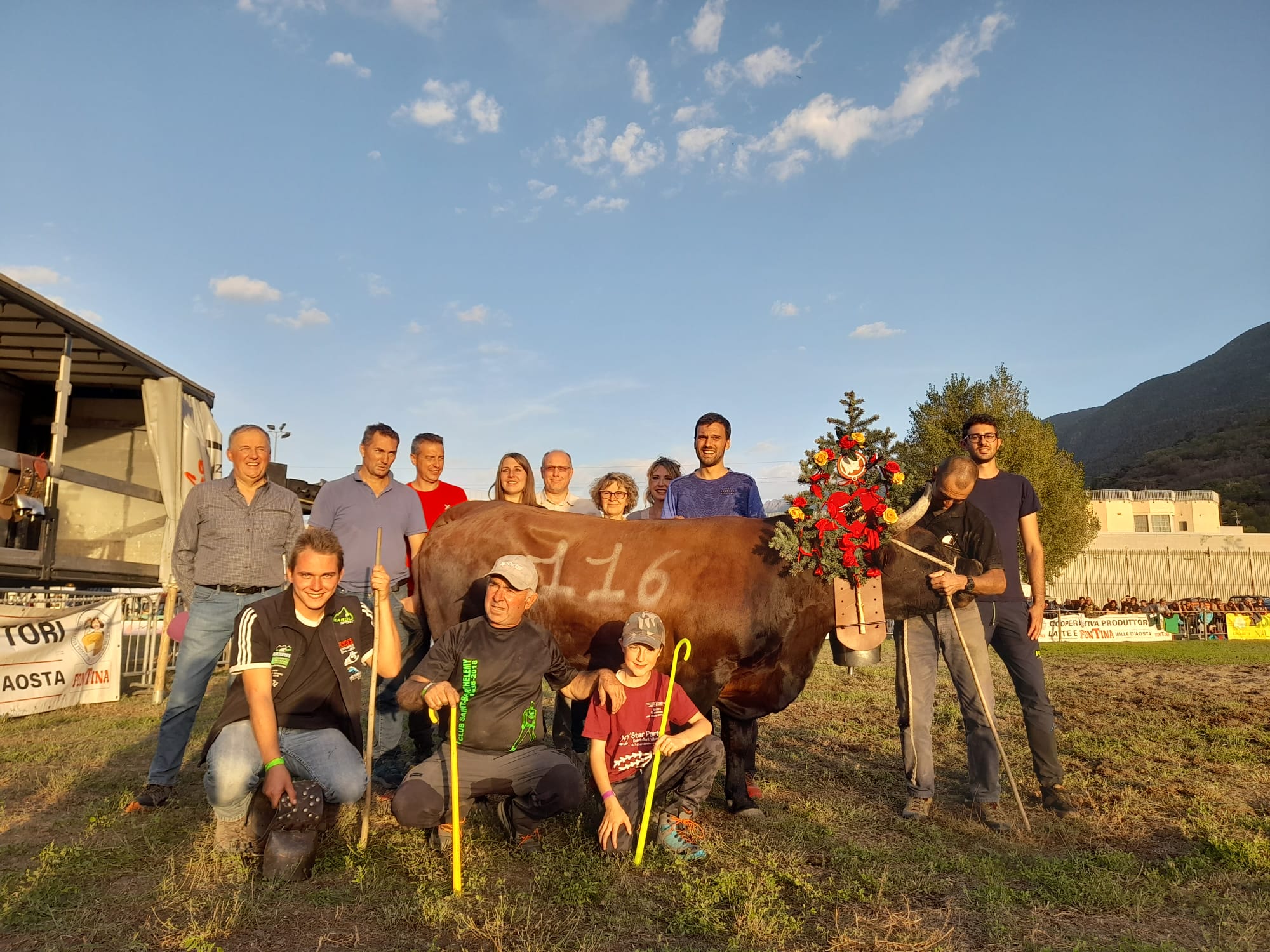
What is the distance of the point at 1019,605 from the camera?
520 cm

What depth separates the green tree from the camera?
Answer: 27375 millimetres

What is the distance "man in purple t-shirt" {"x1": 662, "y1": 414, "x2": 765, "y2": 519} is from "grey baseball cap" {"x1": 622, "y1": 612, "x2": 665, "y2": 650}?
1.85 metres

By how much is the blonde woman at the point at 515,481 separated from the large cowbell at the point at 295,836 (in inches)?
114

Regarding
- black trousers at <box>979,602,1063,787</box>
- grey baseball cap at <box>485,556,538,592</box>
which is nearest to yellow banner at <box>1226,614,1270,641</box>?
black trousers at <box>979,602,1063,787</box>

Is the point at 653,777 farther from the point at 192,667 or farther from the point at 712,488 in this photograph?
the point at 192,667

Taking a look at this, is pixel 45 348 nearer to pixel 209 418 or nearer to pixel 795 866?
pixel 209 418

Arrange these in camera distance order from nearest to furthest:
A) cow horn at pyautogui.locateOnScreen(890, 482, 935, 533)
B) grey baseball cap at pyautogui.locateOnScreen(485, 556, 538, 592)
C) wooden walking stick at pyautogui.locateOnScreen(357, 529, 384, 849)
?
1. wooden walking stick at pyautogui.locateOnScreen(357, 529, 384, 849)
2. grey baseball cap at pyautogui.locateOnScreen(485, 556, 538, 592)
3. cow horn at pyautogui.locateOnScreen(890, 482, 935, 533)

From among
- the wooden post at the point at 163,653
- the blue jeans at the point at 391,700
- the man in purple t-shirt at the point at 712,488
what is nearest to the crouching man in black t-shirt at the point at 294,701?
the blue jeans at the point at 391,700

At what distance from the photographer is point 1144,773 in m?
5.77

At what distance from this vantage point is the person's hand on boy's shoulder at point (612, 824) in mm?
3762

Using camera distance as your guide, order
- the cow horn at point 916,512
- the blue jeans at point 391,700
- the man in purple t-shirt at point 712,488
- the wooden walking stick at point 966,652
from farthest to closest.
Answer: the man in purple t-shirt at point 712,488
the blue jeans at point 391,700
the cow horn at point 916,512
the wooden walking stick at point 966,652

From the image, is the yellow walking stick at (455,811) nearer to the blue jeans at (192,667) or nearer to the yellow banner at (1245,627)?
the blue jeans at (192,667)

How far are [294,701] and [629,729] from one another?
1.74 metres

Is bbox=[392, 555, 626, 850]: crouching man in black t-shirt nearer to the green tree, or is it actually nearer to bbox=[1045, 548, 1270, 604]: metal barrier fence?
the green tree
